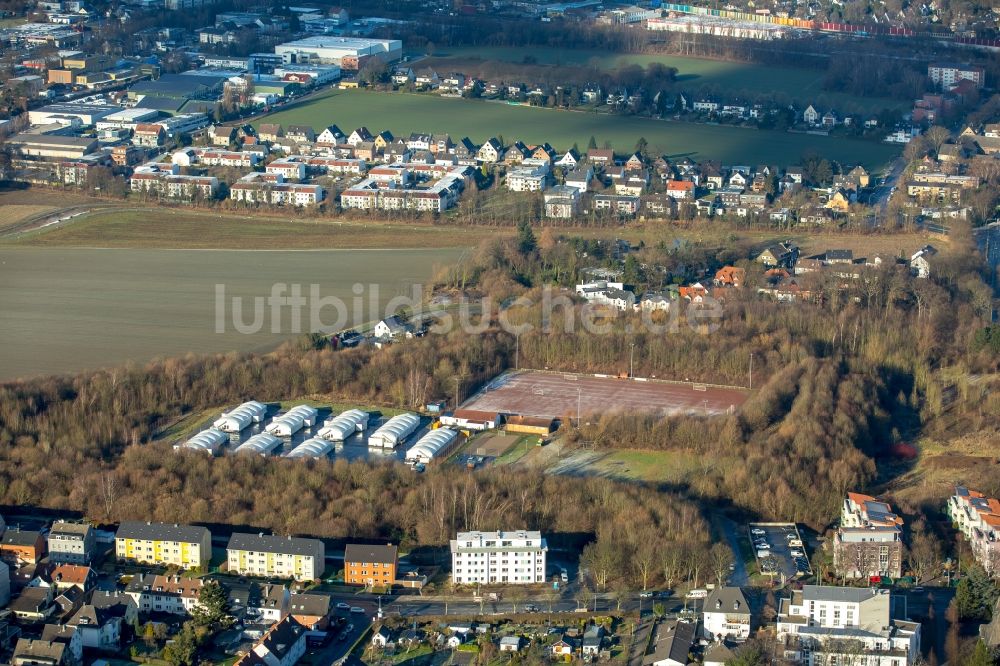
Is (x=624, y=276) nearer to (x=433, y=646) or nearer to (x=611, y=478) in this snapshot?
(x=611, y=478)

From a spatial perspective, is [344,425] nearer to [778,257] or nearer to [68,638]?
[68,638]

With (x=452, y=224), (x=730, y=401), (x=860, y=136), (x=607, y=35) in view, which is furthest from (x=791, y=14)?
(x=730, y=401)

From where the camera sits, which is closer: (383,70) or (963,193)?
(963,193)

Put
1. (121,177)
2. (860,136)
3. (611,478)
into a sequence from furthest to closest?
(860,136) → (121,177) → (611,478)

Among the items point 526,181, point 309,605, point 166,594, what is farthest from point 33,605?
point 526,181

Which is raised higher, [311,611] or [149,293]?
[149,293]

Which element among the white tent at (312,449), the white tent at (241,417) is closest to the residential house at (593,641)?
the white tent at (312,449)

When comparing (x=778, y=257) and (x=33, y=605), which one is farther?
(x=778, y=257)
